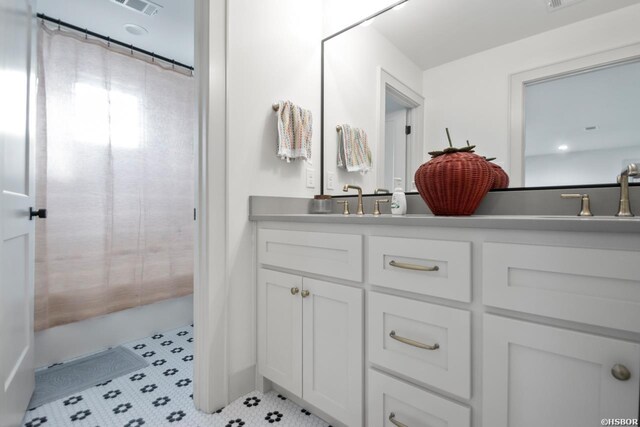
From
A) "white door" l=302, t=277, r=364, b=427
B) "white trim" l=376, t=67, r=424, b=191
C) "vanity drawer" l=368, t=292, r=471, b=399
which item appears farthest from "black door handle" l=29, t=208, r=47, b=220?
"white trim" l=376, t=67, r=424, b=191

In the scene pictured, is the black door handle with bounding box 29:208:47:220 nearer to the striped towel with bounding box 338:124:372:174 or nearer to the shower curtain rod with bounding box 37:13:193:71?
the shower curtain rod with bounding box 37:13:193:71

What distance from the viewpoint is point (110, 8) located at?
71.5 inches

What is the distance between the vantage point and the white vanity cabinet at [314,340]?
110 centimetres

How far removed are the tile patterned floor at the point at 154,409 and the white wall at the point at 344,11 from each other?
2.07 meters

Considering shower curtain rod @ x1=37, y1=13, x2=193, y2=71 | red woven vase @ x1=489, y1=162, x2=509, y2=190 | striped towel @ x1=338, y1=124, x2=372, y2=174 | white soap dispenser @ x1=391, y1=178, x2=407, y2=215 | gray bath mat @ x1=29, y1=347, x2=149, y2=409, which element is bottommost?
gray bath mat @ x1=29, y1=347, x2=149, y2=409

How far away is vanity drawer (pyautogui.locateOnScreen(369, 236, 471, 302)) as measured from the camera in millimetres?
850

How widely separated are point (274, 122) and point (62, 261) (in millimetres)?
1557

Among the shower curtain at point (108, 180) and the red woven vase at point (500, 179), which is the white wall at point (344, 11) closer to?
the red woven vase at point (500, 179)

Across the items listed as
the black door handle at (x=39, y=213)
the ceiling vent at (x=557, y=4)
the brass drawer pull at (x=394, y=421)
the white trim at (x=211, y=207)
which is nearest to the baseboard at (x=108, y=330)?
the black door handle at (x=39, y=213)

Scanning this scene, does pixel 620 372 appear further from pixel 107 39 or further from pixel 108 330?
pixel 107 39

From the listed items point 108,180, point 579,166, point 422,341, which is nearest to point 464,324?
point 422,341

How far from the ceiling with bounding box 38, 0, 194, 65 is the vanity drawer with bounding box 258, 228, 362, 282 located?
59.9 inches

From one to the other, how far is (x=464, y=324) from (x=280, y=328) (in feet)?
2.67

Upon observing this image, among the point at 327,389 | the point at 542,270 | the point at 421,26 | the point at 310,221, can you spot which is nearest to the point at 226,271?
the point at 310,221
